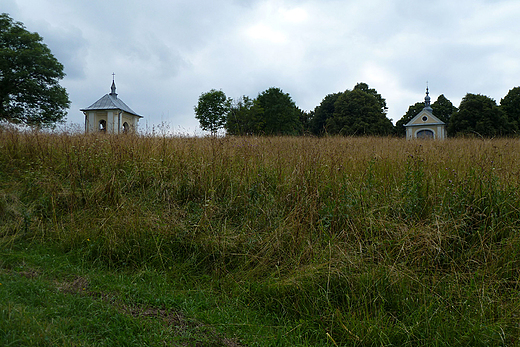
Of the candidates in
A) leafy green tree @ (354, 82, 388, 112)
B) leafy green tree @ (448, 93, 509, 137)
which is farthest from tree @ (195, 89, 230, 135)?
leafy green tree @ (448, 93, 509, 137)

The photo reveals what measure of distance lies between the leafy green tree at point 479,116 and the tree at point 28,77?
4452cm

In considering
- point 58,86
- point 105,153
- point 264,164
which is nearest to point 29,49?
point 58,86

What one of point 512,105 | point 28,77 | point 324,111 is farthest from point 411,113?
point 28,77

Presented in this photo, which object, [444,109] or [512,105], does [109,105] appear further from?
[444,109]

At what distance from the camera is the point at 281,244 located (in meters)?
3.42

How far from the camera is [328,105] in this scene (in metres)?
50.3

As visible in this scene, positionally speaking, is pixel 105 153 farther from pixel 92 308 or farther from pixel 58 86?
pixel 58 86

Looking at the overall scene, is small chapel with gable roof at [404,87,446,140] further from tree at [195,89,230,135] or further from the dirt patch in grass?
the dirt patch in grass

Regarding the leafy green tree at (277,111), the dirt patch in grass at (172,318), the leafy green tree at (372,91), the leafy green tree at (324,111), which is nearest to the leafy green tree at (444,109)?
the leafy green tree at (372,91)

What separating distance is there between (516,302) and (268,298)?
2.09 meters

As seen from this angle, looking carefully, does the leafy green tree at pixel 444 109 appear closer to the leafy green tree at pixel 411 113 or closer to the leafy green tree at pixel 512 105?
the leafy green tree at pixel 411 113

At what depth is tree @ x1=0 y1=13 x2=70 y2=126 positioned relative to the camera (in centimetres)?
3244

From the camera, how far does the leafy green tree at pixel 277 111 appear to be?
45531 mm

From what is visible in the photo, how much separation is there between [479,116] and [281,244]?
38.3 m
